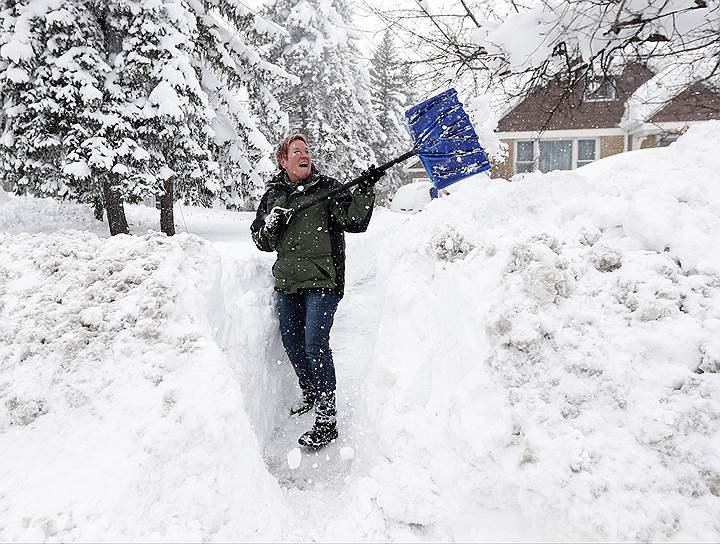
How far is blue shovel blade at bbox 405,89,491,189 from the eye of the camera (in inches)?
158

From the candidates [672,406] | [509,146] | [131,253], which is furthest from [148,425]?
[509,146]

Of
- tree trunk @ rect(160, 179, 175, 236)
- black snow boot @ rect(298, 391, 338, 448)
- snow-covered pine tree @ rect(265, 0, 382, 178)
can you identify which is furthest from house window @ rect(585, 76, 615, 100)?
snow-covered pine tree @ rect(265, 0, 382, 178)

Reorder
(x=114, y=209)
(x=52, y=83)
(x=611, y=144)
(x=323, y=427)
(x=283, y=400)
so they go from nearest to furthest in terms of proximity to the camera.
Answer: (x=323, y=427) < (x=283, y=400) < (x=52, y=83) < (x=114, y=209) < (x=611, y=144)

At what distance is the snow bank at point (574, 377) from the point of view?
5.98ft

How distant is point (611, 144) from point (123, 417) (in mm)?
20330

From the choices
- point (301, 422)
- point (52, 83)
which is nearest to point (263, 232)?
point (301, 422)

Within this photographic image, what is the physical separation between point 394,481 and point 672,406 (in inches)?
48.5

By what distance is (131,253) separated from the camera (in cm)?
311

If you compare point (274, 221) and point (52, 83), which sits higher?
point (52, 83)

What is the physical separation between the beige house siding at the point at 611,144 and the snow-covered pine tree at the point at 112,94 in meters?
14.2

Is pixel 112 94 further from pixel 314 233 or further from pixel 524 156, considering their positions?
pixel 524 156

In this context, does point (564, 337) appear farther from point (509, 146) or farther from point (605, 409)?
point (509, 146)

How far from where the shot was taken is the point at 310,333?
3.09 m

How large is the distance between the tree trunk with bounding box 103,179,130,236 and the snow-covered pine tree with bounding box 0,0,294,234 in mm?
21
